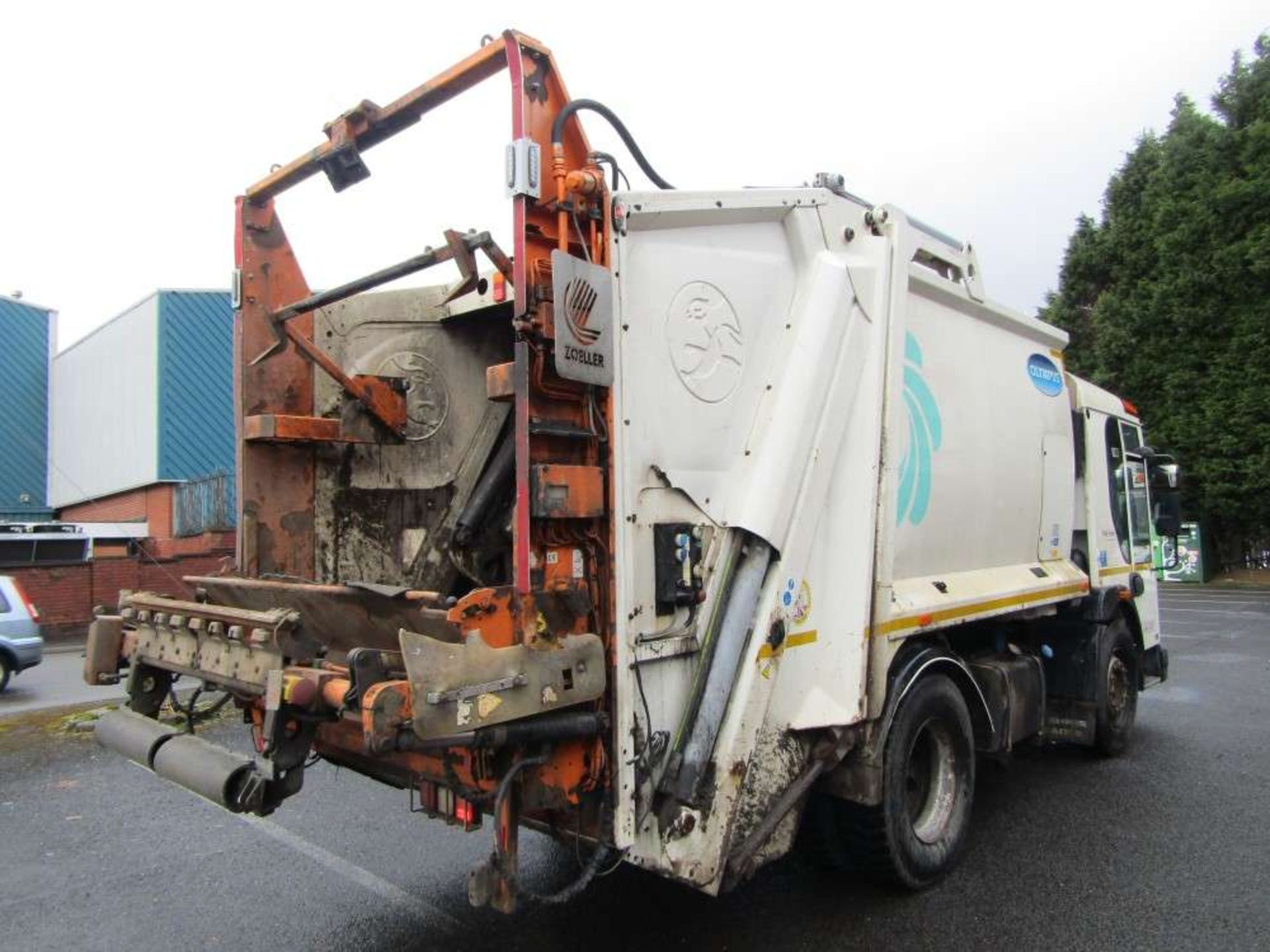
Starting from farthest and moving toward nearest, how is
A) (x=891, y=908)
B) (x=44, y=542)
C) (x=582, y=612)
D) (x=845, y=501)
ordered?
1. (x=44, y=542)
2. (x=891, y=908)
3. (x=845, y=501)
4. (x=582, y=612)

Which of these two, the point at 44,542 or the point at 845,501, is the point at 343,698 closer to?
the point at 845,501

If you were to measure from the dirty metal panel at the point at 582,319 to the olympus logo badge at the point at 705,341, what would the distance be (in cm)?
33

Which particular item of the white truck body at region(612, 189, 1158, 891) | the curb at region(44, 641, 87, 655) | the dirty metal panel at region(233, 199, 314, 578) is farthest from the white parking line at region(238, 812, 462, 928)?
the curb at region(44, 641, 87, 655)

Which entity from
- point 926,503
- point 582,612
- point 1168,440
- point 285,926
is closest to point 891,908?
point 926,503

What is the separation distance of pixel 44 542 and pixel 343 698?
17898 mm

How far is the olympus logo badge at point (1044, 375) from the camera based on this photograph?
527 centimetres

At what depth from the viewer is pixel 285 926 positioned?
12.2ft

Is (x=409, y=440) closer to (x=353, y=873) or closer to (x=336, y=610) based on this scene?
(x=336, y=610)

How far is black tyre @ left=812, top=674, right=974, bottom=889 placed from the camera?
3727 mm

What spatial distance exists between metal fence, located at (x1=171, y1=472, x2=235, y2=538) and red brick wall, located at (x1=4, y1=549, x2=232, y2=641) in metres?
1.26

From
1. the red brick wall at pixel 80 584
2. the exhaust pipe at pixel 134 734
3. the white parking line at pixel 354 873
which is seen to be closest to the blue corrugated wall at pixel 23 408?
the red brick wall at pixel 80 584

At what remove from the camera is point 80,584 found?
16.9 m

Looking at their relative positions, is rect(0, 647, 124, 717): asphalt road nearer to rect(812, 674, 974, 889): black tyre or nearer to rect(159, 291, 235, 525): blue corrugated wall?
rect(812, 674, 974, 889): black tyre

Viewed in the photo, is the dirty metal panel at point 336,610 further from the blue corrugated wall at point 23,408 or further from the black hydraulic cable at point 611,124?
the blue corrugated wall at point 23,408
